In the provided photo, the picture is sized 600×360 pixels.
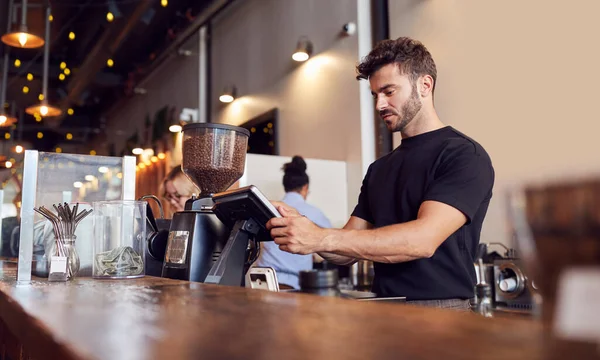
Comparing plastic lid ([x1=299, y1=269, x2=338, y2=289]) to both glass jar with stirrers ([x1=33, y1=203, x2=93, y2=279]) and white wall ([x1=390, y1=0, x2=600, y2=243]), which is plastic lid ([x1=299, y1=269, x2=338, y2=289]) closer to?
glass jar with stirrers ([x1=33, y1=203, x2=93, y2=279])

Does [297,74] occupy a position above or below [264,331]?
above

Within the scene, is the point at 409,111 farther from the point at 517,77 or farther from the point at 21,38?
the point at 21,38

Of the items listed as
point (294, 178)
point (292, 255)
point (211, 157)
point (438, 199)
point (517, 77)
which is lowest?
point (292, 255)

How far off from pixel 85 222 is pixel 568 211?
5.95ft

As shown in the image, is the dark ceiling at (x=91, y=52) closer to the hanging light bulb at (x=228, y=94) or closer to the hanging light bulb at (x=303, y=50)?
the hanging light bulb at (x=228, y=94)

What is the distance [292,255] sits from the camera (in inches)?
141

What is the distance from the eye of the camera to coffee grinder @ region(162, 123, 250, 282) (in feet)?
5.24

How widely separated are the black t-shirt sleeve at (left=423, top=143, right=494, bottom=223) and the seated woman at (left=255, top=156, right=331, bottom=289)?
1895 millimetres

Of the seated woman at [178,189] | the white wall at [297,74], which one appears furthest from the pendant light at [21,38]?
the seated woman at [178,189]

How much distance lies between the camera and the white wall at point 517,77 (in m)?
2.91

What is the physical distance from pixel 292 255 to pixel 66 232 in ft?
6.51

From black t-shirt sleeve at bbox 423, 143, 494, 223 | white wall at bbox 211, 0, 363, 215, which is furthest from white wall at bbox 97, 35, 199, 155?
black t-shirt sleeve at bbox 423, 143, 494, 223

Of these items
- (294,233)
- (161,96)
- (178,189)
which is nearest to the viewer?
(294,233)

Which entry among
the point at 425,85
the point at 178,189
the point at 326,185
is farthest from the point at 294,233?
the point at 326,185
